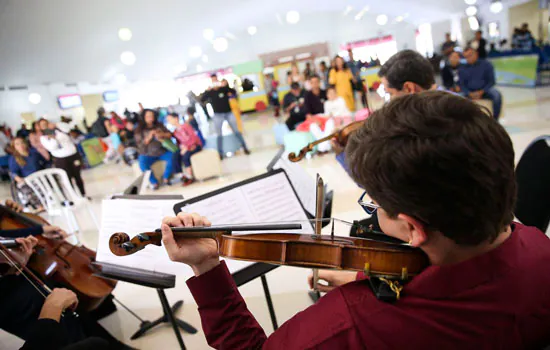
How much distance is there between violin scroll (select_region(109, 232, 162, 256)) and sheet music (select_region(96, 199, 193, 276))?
0.49 meters

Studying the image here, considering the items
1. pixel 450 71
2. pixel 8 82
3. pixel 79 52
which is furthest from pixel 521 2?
pixel 8 82

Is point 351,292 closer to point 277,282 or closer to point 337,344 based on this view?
point 337,344

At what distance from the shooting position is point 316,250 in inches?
39.7

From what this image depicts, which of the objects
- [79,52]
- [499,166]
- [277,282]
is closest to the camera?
[499,166]

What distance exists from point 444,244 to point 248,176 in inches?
203

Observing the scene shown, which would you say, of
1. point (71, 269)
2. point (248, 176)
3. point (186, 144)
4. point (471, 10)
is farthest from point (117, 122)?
point (471, 10)

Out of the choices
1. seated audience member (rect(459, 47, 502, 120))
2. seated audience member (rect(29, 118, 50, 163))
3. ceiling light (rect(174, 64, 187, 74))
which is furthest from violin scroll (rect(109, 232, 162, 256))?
ceiling light (rect(174, 64, 187, 74))

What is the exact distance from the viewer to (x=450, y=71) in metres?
7.56

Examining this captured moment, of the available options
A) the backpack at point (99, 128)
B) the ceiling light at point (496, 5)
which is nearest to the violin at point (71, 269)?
the backpack at point (99, 128)

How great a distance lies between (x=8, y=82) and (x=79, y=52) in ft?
6.97

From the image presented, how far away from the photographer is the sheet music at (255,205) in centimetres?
162

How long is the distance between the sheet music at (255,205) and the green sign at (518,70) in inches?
350

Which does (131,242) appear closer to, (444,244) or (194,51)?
(444,244)

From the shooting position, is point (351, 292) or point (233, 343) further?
point (233, 343)
